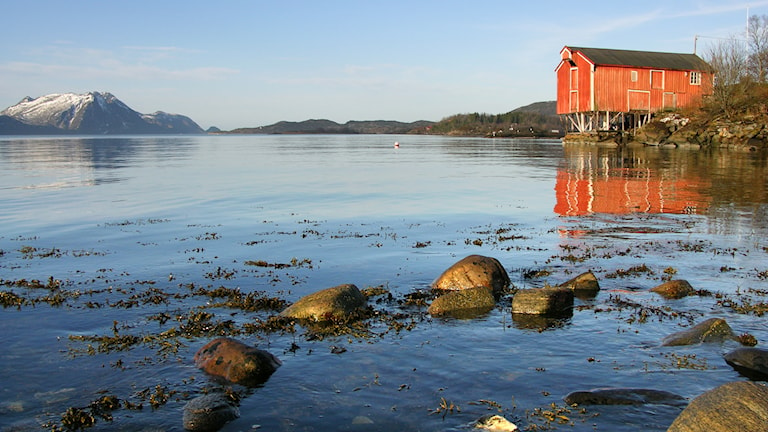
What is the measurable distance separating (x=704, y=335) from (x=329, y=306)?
244 inches

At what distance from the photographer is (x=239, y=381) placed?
324 inches

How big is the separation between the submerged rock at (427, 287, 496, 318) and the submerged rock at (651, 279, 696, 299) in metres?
3.43

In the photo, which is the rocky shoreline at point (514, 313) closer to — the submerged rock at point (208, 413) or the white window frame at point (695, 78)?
the submerged rock at point (208, 413)

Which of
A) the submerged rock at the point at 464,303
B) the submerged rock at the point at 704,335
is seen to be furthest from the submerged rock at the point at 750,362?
the submerged rock at the point at 464,303

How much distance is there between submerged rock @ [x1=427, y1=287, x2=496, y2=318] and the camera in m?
11.2

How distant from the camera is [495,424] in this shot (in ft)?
22.1

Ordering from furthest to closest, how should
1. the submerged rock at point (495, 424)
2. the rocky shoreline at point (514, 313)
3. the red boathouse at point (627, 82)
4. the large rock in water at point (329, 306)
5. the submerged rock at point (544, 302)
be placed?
the red boathouse at point (627, 82)
the submerged rock at point (544, 302)
the large rock in water at point (329, 306)
the submerged rock at point (495, 424)
the rocky shoreline at point (514, 313)

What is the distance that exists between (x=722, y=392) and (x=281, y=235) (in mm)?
15096

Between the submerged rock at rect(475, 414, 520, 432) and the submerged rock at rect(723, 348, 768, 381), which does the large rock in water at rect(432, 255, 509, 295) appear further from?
the submerged rock at rect(475, 414, 520, 432)

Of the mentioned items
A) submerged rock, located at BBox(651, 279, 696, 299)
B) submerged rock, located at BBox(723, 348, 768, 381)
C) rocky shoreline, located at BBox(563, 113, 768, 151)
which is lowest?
submerged rock, located at BBox(723, 348, 768, 381)

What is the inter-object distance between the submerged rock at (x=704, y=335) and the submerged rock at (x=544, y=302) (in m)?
1.99

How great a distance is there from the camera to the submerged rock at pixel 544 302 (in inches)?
432

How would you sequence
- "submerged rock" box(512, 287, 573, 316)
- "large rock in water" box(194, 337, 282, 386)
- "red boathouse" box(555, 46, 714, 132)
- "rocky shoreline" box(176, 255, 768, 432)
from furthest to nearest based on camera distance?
1. "red boathouse" box(555, 46, 714, 132)
2. "submerged rock" box(512, 287, 573, 316)
3. "large rock in water" box(194, 337, 282, 386)
4. "rocky shoreline" box(176, 255, 768, 432)

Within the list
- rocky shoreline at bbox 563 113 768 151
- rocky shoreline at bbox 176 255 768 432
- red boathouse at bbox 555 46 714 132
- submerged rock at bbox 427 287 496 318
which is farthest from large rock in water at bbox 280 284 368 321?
red boathouse at bbox 555 46 714 132
